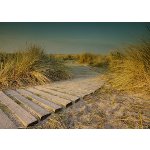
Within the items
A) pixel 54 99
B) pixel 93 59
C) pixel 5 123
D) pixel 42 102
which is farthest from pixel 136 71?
pixel 93 59

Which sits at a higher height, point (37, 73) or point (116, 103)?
point (37, 73)

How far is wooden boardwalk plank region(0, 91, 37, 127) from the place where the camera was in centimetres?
194

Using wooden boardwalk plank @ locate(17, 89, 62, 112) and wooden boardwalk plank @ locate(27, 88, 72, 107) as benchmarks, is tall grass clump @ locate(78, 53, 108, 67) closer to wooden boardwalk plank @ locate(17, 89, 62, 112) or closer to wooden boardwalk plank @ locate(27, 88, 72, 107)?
wooden boardwalk plank @ locate(27, 88, 72, 107)

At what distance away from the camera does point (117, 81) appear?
3.54 m

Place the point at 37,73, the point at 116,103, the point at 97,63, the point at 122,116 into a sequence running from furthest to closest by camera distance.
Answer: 1. the point at 97,63
2. the point at 37,73
3. the point at 116,103
4. the point at 122,116

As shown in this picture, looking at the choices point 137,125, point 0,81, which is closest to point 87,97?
point 137,125

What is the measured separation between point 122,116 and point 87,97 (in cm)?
82

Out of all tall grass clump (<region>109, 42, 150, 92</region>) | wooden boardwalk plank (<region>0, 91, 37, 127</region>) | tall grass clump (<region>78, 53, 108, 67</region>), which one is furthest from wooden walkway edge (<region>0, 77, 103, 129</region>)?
tall grass clump (<region>78, 53, 108, 67</region>)

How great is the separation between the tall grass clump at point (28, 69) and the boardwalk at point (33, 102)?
18.3 inches

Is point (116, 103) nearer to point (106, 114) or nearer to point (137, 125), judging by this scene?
point (106, 114)

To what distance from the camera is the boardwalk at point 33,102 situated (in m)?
1.98

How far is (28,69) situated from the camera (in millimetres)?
3885

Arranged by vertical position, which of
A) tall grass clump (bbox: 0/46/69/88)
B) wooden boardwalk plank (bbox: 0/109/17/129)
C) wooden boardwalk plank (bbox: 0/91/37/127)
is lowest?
wooden boardwalk plank (bbox: 0/109/17/129)

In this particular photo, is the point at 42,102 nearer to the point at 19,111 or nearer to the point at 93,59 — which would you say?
the point at 19,111
